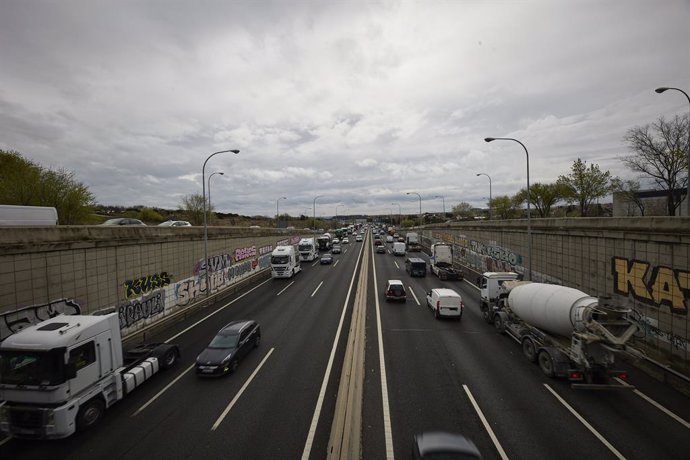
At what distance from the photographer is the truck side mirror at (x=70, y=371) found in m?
9.38

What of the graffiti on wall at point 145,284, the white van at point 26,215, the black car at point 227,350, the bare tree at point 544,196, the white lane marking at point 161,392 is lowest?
the white lane marking at point 161,392

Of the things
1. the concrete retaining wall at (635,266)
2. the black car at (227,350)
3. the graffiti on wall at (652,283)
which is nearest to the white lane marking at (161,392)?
the black car at (227,350)

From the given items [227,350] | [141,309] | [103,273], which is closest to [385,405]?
[227,350]

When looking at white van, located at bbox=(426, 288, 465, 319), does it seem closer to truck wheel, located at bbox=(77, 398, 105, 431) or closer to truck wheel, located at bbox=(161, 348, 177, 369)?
truck wheel, located at bbox=(161, 348, 177, 369)

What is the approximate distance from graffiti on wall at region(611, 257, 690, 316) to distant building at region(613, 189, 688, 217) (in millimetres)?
36433

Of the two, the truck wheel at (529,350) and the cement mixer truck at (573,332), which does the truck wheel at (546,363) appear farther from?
the truck wheel at (529,350)

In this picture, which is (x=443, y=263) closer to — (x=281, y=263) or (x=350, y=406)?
(x=281, y=263)

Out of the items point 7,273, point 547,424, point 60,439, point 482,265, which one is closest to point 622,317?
point 547,424

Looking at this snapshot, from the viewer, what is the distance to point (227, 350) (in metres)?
13.6

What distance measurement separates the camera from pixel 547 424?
970 cm

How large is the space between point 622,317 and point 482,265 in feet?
99.4

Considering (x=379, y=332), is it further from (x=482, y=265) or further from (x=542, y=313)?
(x=482, y=265)

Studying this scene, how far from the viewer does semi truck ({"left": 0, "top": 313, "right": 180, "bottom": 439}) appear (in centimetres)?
912

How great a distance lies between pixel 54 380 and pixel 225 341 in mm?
5840
